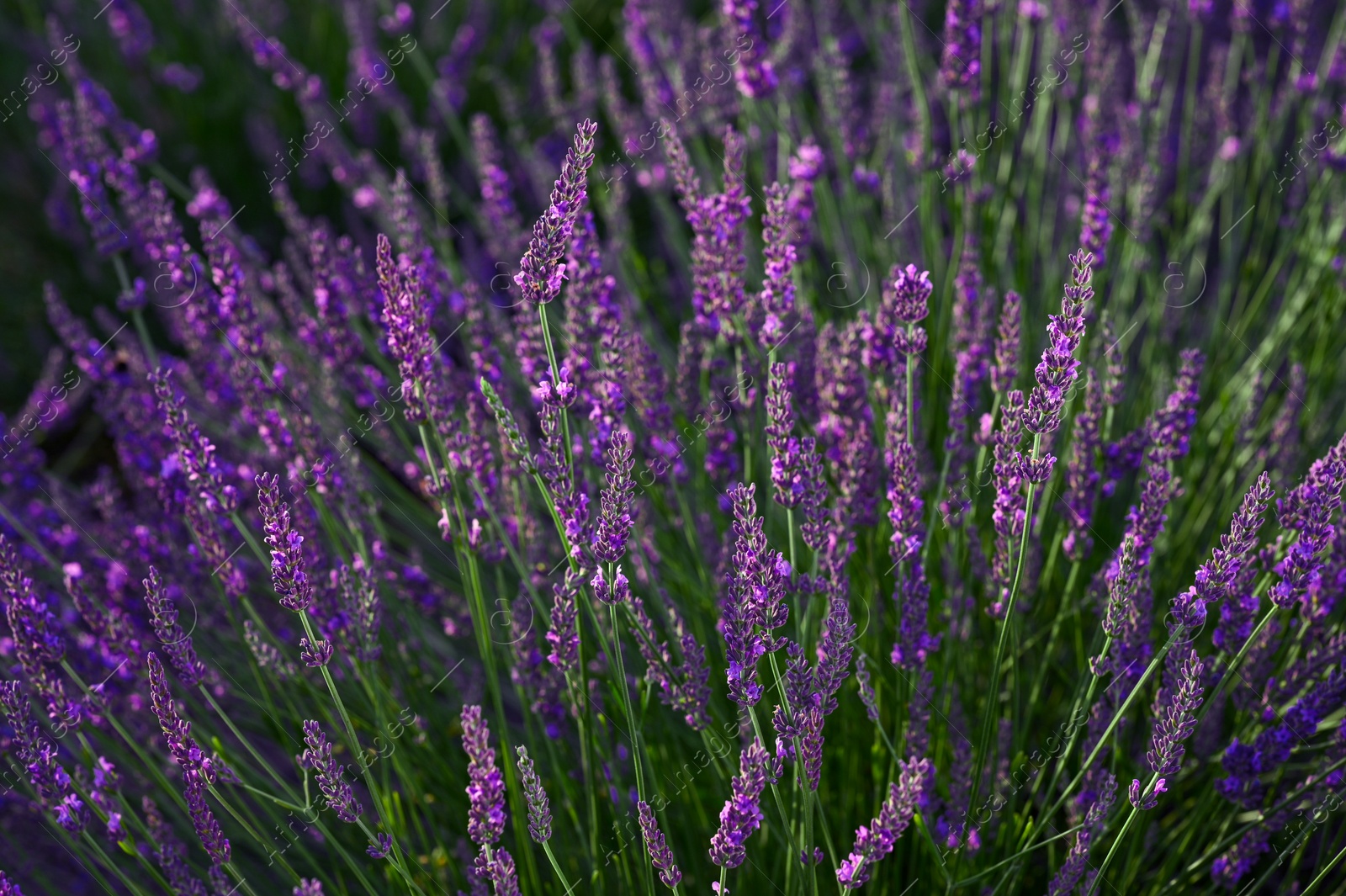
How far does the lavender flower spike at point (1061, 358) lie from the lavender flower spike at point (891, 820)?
488 mm

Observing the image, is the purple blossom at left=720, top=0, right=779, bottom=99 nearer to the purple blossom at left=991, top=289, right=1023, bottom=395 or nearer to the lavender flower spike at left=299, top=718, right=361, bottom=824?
the purple blossom at left=991, top=289, right=1023, bottom=395

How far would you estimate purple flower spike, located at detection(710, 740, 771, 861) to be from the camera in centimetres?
137

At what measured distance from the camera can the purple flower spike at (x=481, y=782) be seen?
57.1 inches

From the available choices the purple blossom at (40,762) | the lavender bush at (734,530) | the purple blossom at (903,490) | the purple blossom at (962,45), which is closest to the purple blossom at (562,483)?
the lavender bush at (734,530)

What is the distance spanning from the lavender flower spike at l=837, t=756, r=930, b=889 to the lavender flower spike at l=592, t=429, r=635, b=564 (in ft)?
1.55

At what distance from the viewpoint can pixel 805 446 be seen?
1.56m

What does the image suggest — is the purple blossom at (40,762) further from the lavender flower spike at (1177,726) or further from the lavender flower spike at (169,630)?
the lavender flower spike at (1177,726)

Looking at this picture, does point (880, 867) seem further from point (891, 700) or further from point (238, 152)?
point (238, 152)

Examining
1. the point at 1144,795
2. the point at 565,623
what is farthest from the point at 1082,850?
the point at 565,623

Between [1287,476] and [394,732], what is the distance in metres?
1.94

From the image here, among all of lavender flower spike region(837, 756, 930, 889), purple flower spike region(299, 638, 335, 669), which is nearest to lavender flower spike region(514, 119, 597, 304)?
purple flower spike region(299, 638, 335, 669)

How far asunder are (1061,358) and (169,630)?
4.45 feet

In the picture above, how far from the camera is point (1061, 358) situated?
1465 mm

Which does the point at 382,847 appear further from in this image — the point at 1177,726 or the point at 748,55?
the point at 748,55
